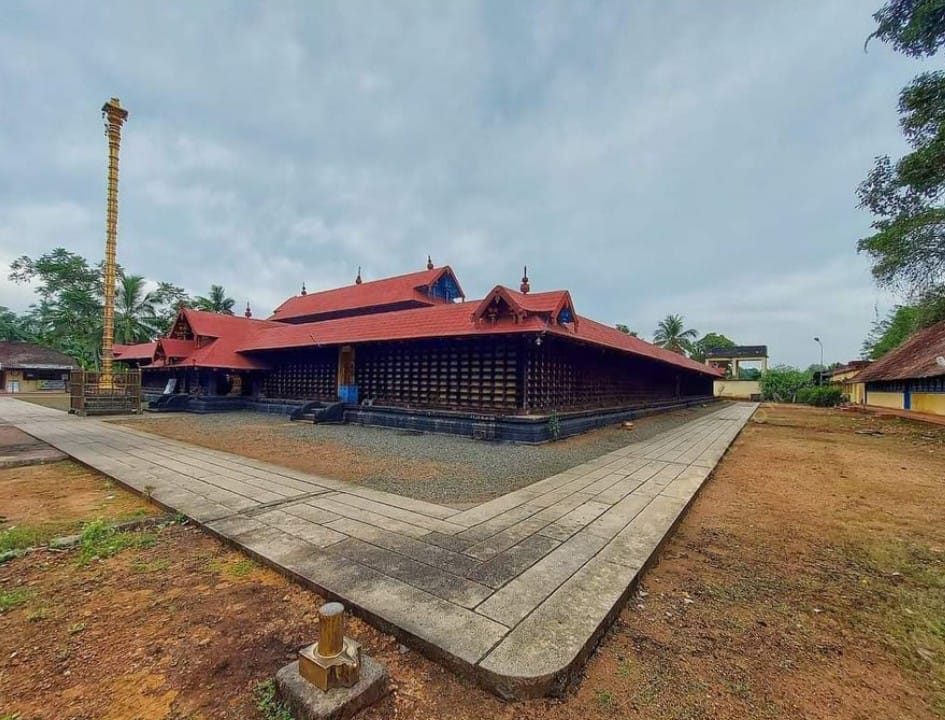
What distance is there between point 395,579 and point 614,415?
12.8m

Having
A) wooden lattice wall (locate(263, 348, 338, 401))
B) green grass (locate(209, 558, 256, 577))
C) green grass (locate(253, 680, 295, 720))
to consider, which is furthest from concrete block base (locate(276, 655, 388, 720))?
wooden lattice wall (locate(263, 348, 338, 401))

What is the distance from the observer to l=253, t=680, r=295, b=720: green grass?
1825 millimetres

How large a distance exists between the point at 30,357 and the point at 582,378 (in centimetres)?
4721

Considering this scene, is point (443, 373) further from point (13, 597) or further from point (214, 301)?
point (214, 301)

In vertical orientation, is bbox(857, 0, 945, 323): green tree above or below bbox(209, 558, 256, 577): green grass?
above

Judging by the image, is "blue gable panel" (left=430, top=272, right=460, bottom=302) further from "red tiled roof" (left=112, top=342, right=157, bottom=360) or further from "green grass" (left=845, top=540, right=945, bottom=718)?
"green grass" (left=845, top=540, right=945, bottom=718)

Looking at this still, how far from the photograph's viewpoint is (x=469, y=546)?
11.5ft

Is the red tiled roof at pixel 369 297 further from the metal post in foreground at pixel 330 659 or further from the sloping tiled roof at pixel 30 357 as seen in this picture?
the sloping tiled roof at pixel 30 357

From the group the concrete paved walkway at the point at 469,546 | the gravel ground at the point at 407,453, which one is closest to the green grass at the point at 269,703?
the concrete paved walkway at the point at 469,546

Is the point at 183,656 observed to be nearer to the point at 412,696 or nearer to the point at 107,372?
the point at 412,696

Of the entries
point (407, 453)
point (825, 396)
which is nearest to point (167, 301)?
point (407, 453)

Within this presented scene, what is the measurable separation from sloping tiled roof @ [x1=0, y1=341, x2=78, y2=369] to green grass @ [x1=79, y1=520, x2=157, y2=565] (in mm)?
44284

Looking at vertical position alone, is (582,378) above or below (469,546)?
above

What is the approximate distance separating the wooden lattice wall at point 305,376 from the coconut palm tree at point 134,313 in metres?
22.9
